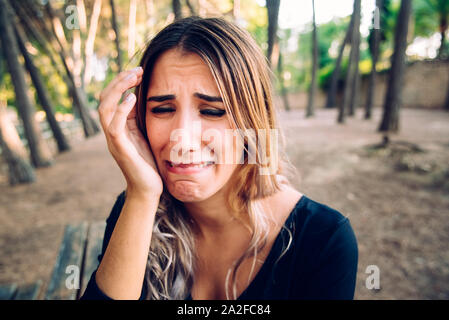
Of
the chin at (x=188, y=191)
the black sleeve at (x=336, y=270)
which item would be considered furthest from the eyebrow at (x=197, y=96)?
the black sleeve at (x=336, y=270)

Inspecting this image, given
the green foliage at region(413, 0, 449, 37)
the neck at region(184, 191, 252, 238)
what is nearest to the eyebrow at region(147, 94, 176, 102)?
the neck at region(184, 191, 252, 238)

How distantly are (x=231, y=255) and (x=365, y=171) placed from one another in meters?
5.97

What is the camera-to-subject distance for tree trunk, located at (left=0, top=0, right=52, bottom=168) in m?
7.66

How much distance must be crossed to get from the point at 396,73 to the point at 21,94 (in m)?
12.5

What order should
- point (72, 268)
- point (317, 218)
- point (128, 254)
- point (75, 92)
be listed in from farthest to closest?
point (75, 92) → point (72, 268) → point (317, 218) → point (128, 254)

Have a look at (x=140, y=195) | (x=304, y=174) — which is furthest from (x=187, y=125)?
(x=304, y=174)

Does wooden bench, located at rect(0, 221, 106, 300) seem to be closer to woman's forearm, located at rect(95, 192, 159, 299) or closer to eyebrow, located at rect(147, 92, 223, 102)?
woman's forearm, located at rect(95, 192, 159, 299)

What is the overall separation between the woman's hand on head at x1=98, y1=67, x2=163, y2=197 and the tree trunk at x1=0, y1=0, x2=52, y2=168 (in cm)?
919

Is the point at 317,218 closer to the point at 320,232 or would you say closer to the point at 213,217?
the point at 320,232

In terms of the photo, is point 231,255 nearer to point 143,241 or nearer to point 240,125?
point 143,241

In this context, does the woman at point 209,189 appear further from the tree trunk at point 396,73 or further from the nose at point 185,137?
the tree trunk at point 396,73

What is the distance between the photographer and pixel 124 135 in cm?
126

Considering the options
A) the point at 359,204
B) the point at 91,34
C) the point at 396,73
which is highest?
the point at 91,34

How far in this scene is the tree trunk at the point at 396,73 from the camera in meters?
8.59
